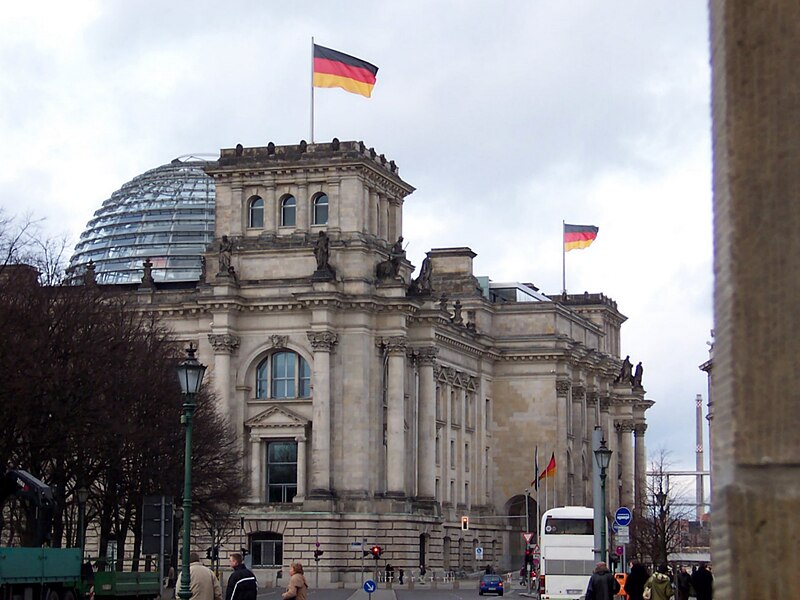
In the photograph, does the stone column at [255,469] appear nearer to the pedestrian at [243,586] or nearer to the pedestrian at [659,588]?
the pedestrian at [659,588]

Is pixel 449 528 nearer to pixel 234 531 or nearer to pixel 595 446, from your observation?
pixel 234 531

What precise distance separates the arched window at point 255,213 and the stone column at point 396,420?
12052mm

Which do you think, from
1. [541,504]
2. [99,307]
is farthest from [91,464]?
[541,504]

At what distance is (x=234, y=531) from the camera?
113000 millimetres

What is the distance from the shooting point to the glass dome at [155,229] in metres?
158

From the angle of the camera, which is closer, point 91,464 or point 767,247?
point 767,247

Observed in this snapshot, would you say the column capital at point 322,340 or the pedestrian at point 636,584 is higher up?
the column capital at point 322,340

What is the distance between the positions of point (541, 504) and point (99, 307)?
264ft

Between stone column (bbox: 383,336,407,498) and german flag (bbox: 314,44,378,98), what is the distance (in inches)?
684

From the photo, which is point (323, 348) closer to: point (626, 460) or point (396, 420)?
point (396, 420)

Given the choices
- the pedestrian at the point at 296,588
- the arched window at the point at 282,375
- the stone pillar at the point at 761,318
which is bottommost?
the pedestrian at the point at 296,588

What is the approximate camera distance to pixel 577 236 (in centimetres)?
16750

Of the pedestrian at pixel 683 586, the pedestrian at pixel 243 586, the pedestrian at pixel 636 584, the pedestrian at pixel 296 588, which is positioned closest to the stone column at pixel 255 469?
the pedestrian at pixel 683 586

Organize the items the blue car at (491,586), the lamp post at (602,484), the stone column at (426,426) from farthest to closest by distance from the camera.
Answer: the stone column at (426,426) → the blue car at (491,586) → the lamp post at (602,484)
